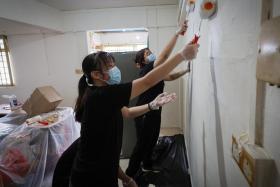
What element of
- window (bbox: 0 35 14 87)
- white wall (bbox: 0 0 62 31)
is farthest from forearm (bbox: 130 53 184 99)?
window (bbox: 0 35 14 87)

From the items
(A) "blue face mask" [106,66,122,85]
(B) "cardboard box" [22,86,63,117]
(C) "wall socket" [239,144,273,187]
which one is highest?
(A) "blue face mask" [106,66,122,85]

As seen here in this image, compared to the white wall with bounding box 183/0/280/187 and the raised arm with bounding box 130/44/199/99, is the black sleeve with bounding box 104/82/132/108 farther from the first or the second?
the white wall with bounding box 183/0/280/187

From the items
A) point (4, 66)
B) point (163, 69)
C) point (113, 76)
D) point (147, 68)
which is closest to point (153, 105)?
point (113, 76)

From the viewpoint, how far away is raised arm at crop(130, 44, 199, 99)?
2.96ft

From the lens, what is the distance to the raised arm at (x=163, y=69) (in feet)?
2.96

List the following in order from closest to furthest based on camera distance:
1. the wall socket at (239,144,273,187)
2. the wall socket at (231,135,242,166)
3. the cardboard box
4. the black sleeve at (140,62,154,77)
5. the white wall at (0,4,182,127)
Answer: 1. the wall socket at (239,144,273,187)
2. the wall socket at (231,135,242,166)
3. the black sleeve at (140,62,154,77)
4. the cardboard box
5. the white wall at (0,4,182,127)

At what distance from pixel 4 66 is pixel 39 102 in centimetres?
267

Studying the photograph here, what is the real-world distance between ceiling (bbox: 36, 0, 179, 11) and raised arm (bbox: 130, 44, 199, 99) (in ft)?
9.52

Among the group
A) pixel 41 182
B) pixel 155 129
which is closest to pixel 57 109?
pixel 41 182

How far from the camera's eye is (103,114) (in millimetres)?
1006

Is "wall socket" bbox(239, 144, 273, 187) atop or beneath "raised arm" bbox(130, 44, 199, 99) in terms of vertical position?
beneath

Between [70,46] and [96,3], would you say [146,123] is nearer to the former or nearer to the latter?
[96,3]

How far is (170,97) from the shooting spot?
139 cm

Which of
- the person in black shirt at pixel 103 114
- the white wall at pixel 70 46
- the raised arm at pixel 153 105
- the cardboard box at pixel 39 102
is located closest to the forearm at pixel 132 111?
the raised arm at pixel 153 105
